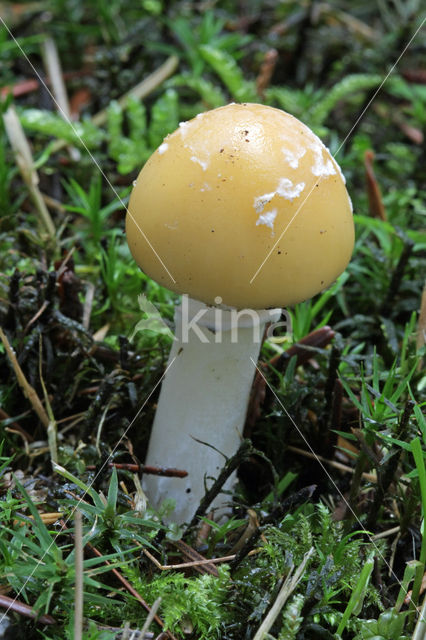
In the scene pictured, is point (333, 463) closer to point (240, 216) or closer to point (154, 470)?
point (154, 470)

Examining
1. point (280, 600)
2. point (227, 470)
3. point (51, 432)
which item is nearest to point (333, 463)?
point (227, 470)

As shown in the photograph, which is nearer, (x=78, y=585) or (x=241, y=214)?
A: (x=78, y=585)

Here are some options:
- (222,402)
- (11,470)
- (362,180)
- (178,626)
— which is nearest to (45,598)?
(178,626)

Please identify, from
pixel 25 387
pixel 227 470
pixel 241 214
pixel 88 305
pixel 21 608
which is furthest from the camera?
pixel 88 305

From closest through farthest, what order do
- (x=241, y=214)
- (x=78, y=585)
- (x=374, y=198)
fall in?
(x=78, y=585) < (x=241, y=214) < (x=374, y=198)

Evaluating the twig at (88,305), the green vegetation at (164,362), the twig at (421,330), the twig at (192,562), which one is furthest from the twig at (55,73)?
the twig at (192,562)

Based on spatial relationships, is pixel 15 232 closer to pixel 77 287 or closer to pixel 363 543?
pixel 77 287

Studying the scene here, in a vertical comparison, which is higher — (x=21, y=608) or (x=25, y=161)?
(x=25, y=161)
